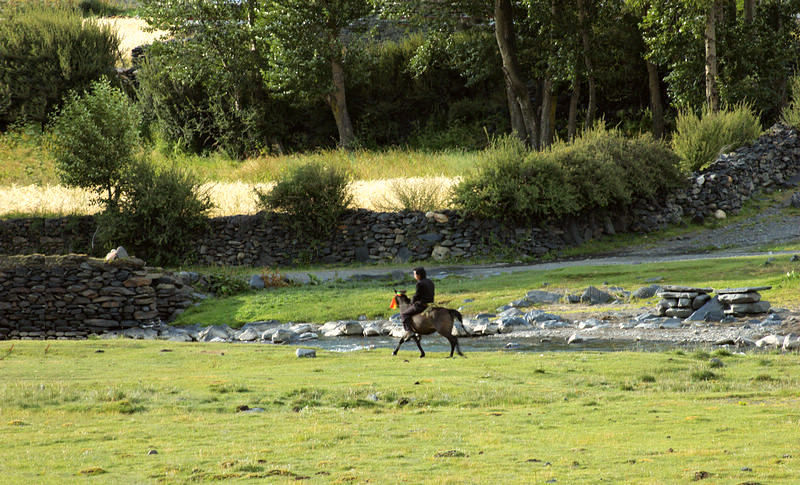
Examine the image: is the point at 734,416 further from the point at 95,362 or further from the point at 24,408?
the point at 95,362

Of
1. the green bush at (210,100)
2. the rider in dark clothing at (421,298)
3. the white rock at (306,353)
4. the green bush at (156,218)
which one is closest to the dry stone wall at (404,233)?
the green bush at (156,218)

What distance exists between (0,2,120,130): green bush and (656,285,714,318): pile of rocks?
136ft

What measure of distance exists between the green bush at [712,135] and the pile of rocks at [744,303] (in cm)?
1914

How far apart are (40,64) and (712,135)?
127ft

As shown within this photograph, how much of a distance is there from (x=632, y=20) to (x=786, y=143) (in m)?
11.9

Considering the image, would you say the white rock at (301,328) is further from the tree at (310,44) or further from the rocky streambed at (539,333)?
the tree at (310,44)

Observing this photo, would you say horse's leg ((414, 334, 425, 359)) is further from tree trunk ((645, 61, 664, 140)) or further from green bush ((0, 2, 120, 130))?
green bush ((0, 2, 120, 130))

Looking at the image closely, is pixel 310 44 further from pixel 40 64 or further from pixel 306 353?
pixel 306 353

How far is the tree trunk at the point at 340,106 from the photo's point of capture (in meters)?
45.6

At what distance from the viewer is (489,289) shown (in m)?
22.9

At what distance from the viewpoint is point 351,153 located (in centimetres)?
4366

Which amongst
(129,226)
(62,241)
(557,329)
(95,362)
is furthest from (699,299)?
(62,241)

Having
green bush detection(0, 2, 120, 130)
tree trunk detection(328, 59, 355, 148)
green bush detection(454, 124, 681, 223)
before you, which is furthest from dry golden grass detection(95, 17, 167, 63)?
green bush detection(454, 124, 681, 223)

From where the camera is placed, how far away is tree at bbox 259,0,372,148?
43500 mm
